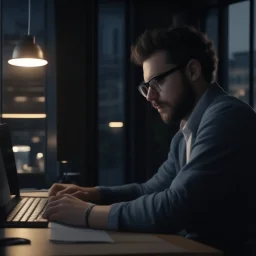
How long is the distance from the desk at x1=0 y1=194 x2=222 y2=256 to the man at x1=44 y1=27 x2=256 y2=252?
75 mm

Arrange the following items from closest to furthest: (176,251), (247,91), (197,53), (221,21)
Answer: (176,251) < (197,53) < (247,91) < (221,21)

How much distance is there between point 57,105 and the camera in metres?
5.47

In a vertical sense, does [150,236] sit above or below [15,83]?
below

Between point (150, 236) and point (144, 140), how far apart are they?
4.31m

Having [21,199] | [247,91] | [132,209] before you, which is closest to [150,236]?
[132,209]

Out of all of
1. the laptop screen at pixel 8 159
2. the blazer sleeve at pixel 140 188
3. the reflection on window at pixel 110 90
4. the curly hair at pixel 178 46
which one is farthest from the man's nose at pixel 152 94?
the reflection on window at pixel 110 90

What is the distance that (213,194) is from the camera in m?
1.39

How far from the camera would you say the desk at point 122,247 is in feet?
3.84

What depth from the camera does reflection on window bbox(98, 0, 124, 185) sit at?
5684mm

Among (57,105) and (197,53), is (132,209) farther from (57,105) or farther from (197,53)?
(57,105)

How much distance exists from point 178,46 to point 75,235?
0.76m

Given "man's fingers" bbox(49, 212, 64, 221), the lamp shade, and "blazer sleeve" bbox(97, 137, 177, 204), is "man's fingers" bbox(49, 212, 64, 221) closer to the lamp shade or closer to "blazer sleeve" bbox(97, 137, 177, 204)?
"blazer sleeve" bbox(97, 137, 177, 204)

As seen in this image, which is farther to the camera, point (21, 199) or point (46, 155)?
point (46, 155)

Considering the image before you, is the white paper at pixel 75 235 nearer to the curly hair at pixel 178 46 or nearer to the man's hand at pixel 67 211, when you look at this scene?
the man's hand at pixel 67 211
